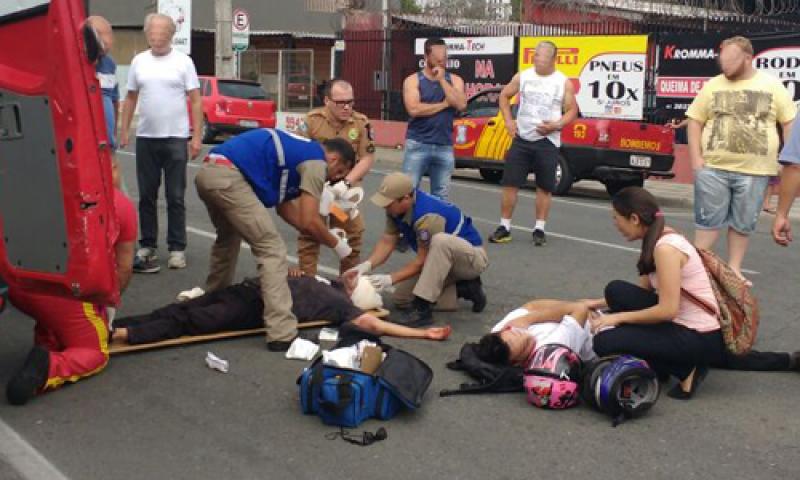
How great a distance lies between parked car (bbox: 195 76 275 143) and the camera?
21.9 meters

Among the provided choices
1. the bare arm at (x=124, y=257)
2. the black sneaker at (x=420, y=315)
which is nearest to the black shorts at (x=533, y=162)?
the black sneaker at (x=420, y=315)

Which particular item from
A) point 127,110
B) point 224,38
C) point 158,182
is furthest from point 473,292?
point 224,38

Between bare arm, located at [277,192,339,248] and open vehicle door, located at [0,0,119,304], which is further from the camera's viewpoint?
bare arm, located at [277,192,339,248]

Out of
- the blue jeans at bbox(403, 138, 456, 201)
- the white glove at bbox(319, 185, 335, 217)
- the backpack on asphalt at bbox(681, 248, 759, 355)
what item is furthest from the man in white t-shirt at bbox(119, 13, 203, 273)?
the backpack on asphalt at bbox(681, 248, 759, 355)

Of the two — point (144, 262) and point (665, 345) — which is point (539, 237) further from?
point (665, 345)

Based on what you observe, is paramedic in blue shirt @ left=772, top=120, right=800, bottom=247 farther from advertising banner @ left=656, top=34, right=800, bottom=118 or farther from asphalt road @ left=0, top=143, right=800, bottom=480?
advertising banner @ left=656, top=34, right=800, bottom=118

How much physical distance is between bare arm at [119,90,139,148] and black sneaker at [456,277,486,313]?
3061 millimetres

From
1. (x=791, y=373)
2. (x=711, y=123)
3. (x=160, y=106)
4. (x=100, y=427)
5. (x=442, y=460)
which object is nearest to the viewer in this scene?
Answer: (x=442, y=460)

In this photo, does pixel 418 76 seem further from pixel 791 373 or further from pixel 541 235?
pixel 791 373

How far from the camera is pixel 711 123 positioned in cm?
671

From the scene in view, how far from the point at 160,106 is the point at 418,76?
234cm

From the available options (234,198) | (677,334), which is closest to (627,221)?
(677,334)

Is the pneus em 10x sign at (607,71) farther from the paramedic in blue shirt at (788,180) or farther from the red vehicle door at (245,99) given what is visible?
the paramedic in blue shirt at (788,180)

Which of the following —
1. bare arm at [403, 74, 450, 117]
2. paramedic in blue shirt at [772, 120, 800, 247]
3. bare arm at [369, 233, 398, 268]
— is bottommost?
bare arm at [369, 233, 398, 268]
